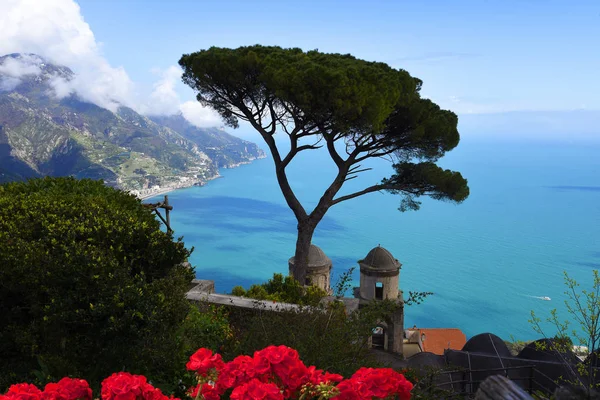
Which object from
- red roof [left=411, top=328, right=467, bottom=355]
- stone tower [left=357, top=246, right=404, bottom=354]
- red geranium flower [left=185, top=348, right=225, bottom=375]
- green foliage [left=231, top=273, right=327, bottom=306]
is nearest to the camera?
red geranium flower [left=185, top=348, right=225, bottom=375]

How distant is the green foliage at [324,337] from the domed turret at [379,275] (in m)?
9.62

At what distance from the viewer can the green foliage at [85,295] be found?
4297 millimetres

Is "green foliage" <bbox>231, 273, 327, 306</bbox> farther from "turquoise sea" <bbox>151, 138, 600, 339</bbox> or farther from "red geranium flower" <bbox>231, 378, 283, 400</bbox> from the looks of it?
"turquoise sea" <bbox>151, 138, 600, 339</bbox>

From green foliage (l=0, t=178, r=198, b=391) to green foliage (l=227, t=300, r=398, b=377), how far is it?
3.23 ft

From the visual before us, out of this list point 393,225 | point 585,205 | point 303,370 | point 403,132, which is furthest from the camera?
point 585,205

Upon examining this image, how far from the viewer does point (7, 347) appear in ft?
16.0

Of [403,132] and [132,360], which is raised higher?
[403,132]

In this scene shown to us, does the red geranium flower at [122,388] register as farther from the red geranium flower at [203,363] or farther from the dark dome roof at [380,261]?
the dark dome roof at [380,261]

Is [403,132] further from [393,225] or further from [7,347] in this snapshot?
[393,225]

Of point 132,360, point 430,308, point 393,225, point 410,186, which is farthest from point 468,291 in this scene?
point 132,360

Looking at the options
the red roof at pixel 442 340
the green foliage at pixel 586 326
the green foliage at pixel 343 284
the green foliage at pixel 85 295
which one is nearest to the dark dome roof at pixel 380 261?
the green foliage at pixel 586 326

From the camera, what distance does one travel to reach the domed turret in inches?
612

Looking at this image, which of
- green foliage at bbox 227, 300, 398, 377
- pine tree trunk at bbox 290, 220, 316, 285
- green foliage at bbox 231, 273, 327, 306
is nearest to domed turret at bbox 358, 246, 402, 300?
pine tree trunk at bbox 290, 220, 316, 285

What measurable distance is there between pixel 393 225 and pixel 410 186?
98493 mm
